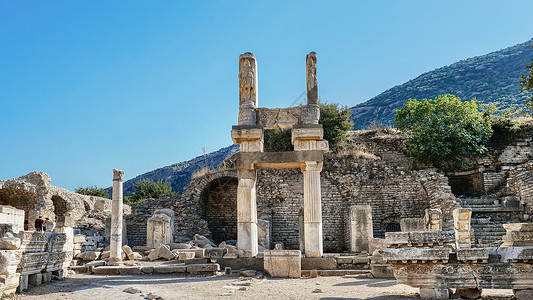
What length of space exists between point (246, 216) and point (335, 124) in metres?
14.5

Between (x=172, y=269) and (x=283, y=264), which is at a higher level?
(x=283, y=264)

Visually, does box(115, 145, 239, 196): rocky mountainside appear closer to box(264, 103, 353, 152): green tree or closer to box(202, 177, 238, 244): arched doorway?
box(202, 177, 238, 244): arched doorway

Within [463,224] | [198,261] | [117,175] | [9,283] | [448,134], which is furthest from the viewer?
[448,134]

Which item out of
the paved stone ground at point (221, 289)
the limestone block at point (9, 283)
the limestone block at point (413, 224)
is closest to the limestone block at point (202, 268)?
the paved stone ground at point (221, 289)

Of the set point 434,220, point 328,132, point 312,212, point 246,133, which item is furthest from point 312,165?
point 328,132

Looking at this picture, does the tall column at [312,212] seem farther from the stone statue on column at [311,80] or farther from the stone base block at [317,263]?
the stone statue on column at [311,80]

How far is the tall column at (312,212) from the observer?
12.6 m

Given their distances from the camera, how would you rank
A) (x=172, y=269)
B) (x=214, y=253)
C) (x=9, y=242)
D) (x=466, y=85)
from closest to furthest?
(x=9, y=242), (x=172, y=269), (x=214, y=253), (x=466, y=85)

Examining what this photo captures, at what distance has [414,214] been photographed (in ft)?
70.8

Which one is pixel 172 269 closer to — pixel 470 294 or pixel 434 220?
pixel 470 294

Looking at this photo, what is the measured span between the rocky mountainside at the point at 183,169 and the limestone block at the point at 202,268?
1706 inches

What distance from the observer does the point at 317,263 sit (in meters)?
12.3

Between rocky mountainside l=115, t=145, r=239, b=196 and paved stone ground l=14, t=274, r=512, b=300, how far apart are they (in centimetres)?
4480

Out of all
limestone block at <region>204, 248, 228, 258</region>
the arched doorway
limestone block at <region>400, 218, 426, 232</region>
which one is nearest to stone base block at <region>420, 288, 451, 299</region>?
limestone block at <region>204, 248, 228, 258</region>
